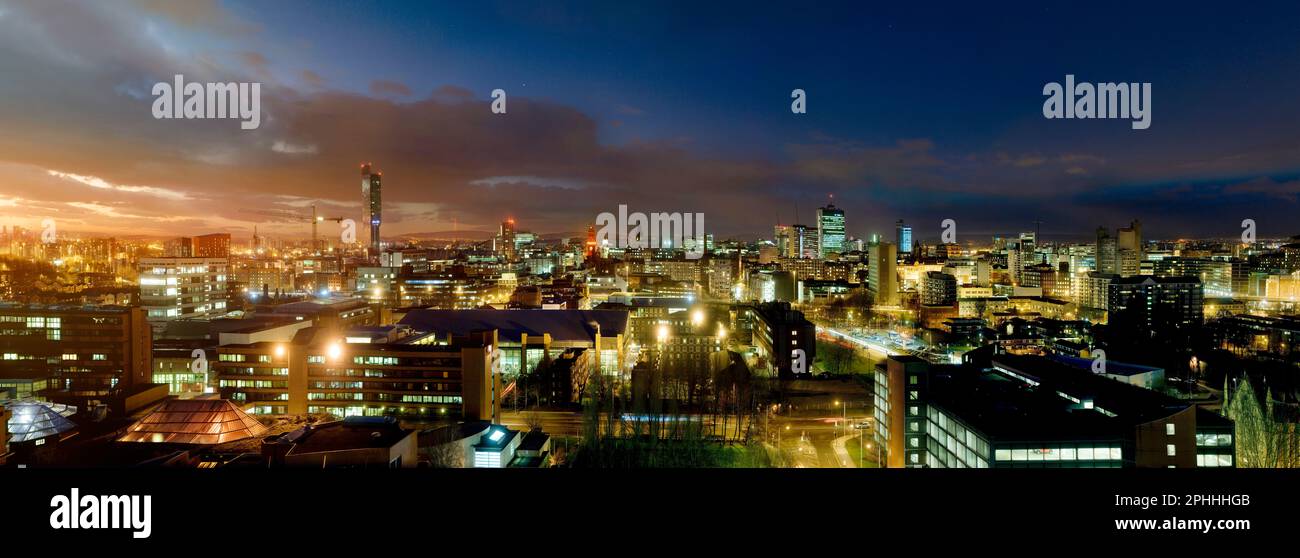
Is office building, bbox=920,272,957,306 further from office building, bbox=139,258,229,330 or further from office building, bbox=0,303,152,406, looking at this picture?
office building, bbox=139,258,229,330

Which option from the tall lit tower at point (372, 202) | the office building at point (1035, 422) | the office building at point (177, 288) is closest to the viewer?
the office building at point (1035, 422)

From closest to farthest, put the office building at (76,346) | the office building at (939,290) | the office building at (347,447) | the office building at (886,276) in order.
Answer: the office building at (347,447) → the office building at (76,346) → the office building at (939,290) → the office building at (886,276)

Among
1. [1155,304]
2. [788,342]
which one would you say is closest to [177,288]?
[788,342]

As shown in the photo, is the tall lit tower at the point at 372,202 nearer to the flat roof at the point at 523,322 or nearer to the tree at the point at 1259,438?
the flat roof at the point at 523,322

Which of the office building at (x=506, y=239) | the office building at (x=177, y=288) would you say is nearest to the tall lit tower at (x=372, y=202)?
the office building at (x=506, y=239)

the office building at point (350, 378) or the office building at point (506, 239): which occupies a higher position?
the office building at point (506, 239)

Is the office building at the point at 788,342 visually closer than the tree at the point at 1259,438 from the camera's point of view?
No

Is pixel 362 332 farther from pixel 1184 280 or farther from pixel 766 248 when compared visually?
pixel 766 248

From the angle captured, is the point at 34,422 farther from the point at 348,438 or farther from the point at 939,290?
the point at 939,290
